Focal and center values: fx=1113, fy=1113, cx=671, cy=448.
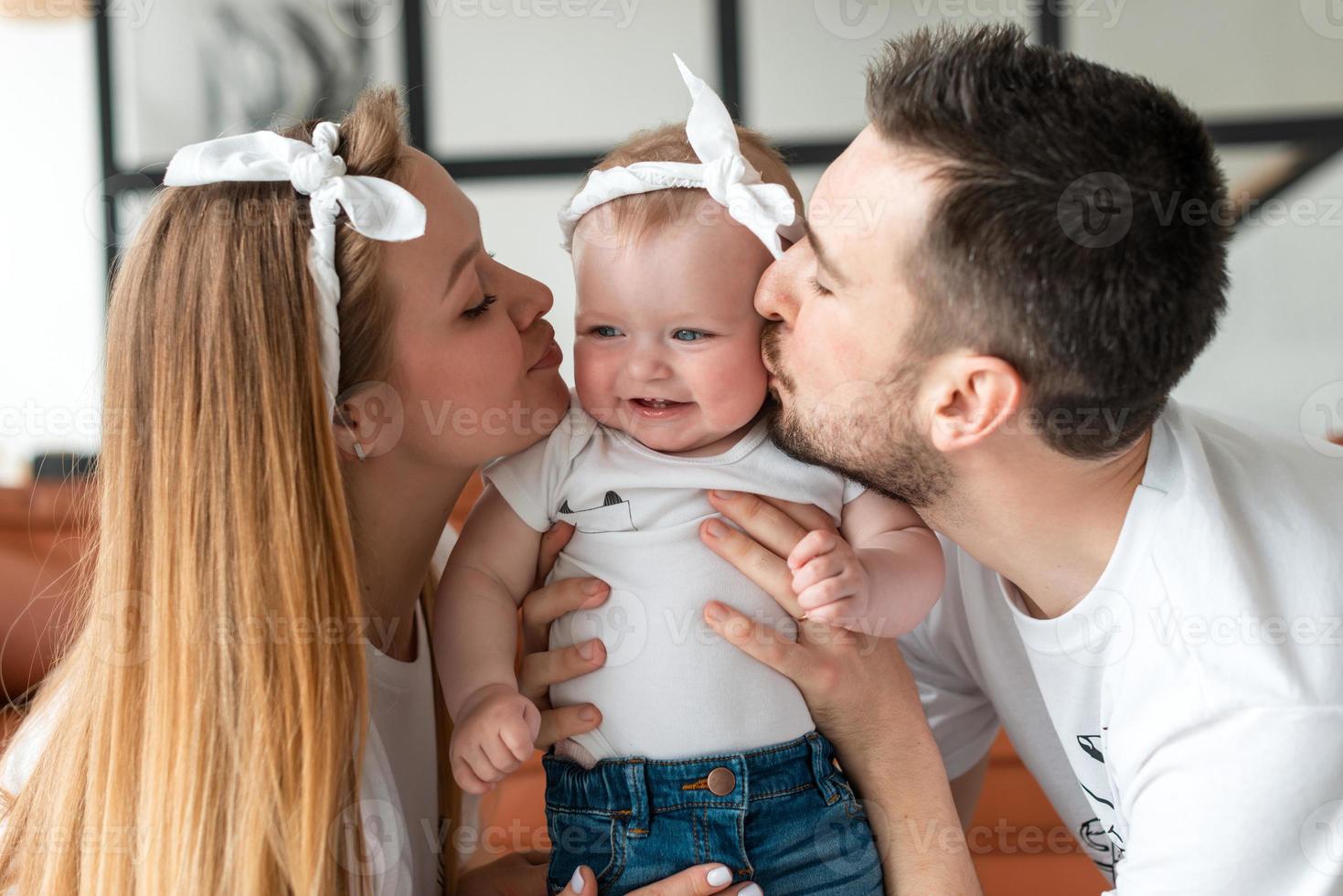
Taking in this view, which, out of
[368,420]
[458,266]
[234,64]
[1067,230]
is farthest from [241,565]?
[234,64]

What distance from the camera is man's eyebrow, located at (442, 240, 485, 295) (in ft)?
4.79

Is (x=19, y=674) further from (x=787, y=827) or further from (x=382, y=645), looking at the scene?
(x=787, y=827)

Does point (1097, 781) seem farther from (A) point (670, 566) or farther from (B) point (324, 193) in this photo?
(B) point (324, 193)

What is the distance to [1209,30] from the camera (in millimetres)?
4371

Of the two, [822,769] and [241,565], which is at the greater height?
[241,565]

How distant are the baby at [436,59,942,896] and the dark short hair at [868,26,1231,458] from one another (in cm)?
25

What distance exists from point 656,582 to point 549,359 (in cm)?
37

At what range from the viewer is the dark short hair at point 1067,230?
1.29 m

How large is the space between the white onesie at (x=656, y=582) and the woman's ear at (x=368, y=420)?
16 cm

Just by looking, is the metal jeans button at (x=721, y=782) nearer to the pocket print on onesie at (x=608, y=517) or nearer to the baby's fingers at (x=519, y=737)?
the baby's fingers at (x=519, y=737)

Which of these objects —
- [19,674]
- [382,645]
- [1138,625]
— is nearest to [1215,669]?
[1138,625]

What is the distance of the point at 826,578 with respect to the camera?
4.49ft

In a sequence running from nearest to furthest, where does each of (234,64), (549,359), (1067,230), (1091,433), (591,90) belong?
(1067,230)
(1091,433)
(549,359)
(591,90)
(234,64)

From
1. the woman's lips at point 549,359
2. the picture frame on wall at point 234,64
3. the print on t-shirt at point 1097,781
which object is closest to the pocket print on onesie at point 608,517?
the woman's lips at point 549,359
